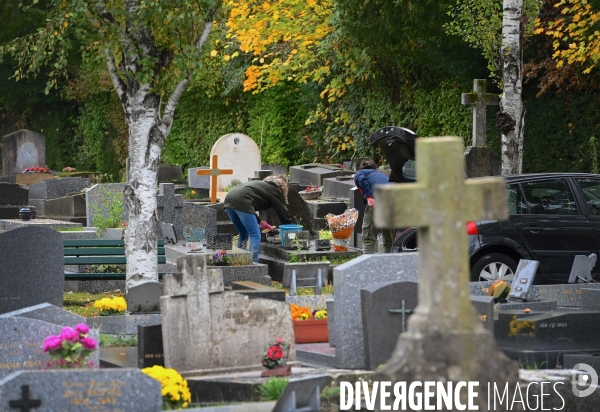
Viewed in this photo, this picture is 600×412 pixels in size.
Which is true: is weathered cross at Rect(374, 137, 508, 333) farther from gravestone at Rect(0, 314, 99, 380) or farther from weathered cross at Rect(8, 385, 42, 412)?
gravestone at Rect(0, 314, 99, 380)

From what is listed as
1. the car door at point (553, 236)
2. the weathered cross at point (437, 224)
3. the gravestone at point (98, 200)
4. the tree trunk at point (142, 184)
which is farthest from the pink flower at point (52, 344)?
the gravestone at point (98, 200)

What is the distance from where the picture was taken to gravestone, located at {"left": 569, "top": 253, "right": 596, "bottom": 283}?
1170cm

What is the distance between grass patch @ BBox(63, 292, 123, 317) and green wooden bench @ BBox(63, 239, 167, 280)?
22 cm

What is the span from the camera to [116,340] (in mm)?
10109

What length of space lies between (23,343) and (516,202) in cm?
646

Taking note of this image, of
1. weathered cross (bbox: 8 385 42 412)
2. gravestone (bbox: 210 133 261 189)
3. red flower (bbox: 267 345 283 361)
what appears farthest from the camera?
gravestone (bbox: 210 133 261 189)

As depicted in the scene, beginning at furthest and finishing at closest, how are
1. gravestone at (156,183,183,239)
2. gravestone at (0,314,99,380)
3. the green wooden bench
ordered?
gravestone at (156,183,183,239) → the green wooden bench → gravestone at (0,314,99,380)

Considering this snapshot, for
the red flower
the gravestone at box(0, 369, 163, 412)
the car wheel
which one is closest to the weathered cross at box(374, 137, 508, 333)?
the gravestone at box(0, 369, 163, 412)

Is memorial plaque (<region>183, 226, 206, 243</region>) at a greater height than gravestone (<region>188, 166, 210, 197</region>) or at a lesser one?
lesser

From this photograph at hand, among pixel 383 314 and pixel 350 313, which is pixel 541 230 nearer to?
pixel 350 313

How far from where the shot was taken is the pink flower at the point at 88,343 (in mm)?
7691

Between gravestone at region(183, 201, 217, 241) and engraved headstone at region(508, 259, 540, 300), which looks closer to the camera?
engraved headstone at region(508, 259, 540, 300)

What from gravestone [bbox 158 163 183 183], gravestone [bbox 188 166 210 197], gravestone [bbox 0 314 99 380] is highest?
gravestone [bbox 158 163 183 183]

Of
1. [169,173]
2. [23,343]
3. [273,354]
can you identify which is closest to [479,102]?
[169,173]
